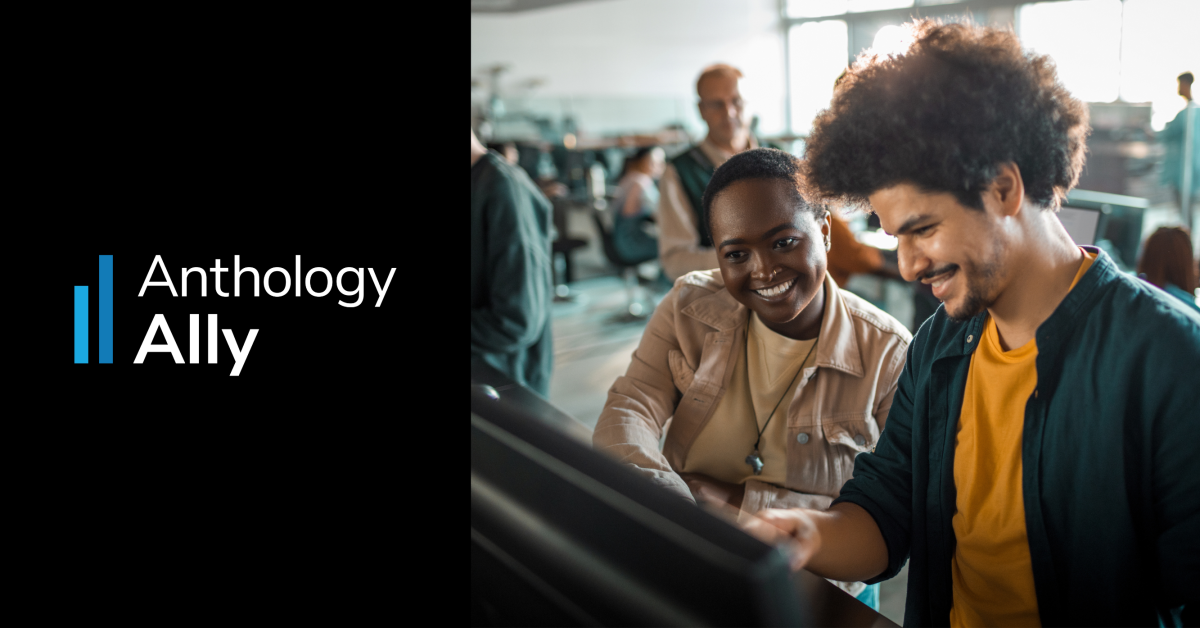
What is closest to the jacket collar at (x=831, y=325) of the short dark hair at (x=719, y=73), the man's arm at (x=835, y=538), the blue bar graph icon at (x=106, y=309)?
the man's arm at (x=835, y=538)

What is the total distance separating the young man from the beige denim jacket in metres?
0.26

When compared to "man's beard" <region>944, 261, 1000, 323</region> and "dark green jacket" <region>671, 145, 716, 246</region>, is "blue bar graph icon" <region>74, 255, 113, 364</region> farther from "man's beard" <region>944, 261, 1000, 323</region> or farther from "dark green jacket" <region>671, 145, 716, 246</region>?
"dark green jacket" <region>671, 145, 716, 246</region>

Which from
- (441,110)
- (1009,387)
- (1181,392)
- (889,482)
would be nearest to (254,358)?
(441,110)

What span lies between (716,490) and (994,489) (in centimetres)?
43

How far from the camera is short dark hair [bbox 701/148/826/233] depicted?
1164 millimetres

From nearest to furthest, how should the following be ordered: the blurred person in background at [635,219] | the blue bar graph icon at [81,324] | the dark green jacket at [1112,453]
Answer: the dark green jacket at [1112,453] → the blue bar graph icon at [81,324] → the blurred person in background at [635,219]

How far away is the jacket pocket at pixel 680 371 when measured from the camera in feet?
4.37

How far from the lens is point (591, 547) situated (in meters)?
0.47

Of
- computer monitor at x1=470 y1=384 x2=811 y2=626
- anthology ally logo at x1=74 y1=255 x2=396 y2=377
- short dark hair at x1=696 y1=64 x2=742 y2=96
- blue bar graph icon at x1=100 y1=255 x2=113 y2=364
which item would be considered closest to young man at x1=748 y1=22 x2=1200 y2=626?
computer monitor at x1=470 y1=384 x2=811 y2=626

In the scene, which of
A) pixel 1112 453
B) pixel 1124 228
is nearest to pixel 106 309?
pixel 1112 453

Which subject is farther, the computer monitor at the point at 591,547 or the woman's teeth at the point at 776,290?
the woman's teeth at the point at 776,290

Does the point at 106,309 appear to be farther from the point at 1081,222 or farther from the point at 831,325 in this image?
the point at 1081,222

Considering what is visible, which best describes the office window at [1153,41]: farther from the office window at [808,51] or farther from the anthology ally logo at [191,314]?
the anthology ally logo at [191,314]

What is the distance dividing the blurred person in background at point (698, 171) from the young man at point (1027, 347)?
4.83ft
